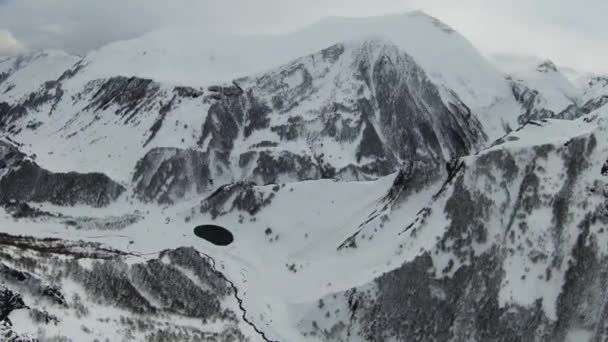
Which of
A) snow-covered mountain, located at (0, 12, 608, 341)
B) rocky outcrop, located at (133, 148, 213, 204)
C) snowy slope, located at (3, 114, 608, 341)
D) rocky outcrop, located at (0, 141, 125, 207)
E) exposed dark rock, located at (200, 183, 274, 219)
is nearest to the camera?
snow-covered mountain, located at (0, 12, 608, 341)

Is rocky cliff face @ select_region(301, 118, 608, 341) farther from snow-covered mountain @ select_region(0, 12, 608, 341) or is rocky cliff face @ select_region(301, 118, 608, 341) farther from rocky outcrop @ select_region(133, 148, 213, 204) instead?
rocky outcrop @ select_region(133, 148, 213, 204)

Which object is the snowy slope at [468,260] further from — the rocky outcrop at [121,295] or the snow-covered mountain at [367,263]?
the rocky outcrop at [121,295]

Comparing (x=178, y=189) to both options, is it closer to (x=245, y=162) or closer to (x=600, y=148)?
(x=245, y=162)

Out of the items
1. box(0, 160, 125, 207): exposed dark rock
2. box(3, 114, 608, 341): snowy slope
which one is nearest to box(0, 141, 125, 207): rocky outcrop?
box(0, 160, 125, 207): exposed dark rock

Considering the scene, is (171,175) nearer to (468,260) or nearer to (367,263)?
(367,263)

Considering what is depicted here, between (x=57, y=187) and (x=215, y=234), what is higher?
(x=57, y=187)

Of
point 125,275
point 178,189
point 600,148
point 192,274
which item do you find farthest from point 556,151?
point 178,189

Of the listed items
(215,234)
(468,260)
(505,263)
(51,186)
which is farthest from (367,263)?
(51,186)

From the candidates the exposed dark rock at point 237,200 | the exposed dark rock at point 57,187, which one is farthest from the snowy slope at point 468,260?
the exposed dark rock at point 57,187
